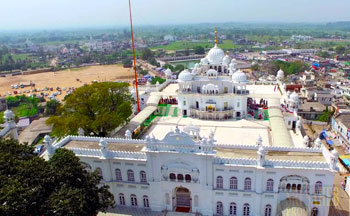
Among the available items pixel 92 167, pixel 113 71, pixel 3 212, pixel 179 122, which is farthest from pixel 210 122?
pixel 113 71

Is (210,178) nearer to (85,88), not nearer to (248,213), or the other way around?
(248,213)

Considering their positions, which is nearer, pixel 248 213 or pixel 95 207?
pixel 95 207

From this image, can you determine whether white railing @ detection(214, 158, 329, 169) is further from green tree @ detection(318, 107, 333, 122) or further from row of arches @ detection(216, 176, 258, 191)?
green tree @ detection(318, 107, 333, 122)

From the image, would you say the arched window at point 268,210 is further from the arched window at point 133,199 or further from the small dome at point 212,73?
the small dome at point 212,73

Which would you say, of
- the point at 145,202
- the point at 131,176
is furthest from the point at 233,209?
the point at 131,176

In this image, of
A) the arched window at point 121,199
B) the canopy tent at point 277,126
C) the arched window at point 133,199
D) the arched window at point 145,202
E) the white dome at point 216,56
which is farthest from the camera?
the white dome at point 216,56

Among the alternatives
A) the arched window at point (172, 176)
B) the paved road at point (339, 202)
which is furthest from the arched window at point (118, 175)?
the paved road at point (339, 202)

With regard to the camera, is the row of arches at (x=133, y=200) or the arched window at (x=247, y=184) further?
the row of arches at (x=133, y=200)
